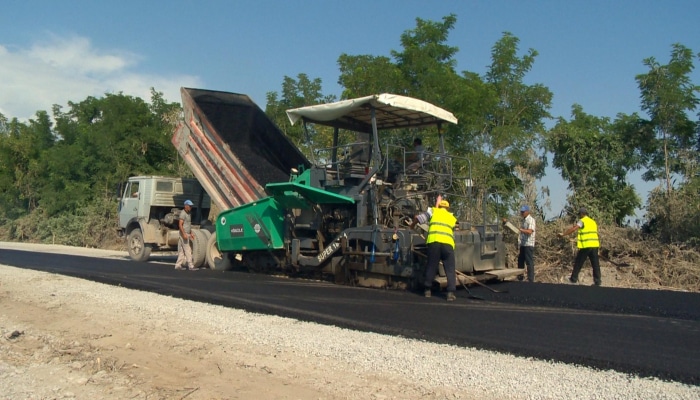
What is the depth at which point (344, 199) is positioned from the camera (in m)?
8.38

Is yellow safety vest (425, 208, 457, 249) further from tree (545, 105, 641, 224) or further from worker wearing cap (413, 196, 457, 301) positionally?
tree (545, 105, 641, 224)

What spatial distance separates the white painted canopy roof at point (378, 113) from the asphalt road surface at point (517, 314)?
2.61 m

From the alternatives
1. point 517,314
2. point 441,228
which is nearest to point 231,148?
point 441,228

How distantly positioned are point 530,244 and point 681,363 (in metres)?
5.15

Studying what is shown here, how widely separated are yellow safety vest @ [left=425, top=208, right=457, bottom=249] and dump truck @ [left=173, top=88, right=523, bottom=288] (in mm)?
501

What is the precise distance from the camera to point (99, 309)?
7.07 metres

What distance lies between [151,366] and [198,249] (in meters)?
7.45

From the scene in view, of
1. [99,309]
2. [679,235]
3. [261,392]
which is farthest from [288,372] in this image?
[679,235]

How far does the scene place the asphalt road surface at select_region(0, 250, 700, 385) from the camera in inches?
187

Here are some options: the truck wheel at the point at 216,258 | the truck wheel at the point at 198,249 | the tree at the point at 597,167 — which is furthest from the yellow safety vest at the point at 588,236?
the truck wheel at the point at 198,249

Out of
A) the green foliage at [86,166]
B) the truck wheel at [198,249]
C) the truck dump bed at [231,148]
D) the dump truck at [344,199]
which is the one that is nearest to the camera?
the dump truck at [344,199]

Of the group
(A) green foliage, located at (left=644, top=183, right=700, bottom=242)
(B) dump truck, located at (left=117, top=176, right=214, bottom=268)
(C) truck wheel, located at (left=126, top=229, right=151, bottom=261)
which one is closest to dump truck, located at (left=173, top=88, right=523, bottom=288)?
(B) dump truck, located at (left=117, top=176, right=214, bottom=268)

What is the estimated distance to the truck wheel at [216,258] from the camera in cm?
1136

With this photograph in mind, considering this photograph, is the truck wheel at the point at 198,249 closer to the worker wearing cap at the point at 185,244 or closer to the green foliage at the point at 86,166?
the worker wearing cap at the point at 185,244
